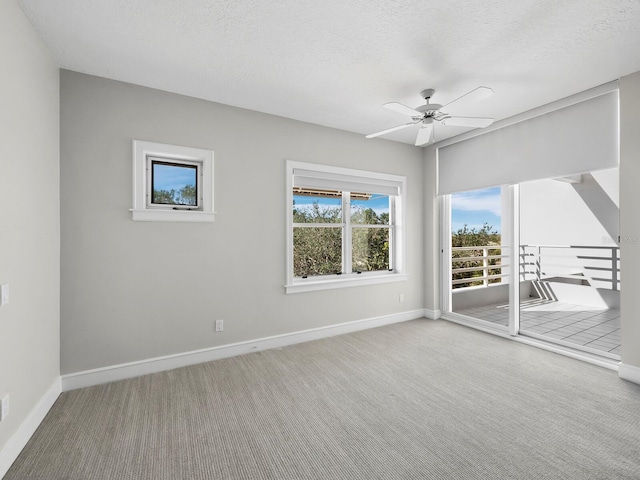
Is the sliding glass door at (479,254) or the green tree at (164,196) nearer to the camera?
the green tree at (164,196)

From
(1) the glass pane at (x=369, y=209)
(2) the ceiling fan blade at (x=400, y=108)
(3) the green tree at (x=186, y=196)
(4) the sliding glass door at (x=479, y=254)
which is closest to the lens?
(2) the ceiling fan blade at (x=400, y=108)

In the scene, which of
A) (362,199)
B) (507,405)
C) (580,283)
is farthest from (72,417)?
(580,283)

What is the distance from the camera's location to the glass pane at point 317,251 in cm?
381

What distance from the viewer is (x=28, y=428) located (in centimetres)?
190

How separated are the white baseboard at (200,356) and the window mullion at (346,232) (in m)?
0.80

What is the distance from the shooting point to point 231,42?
2201 mm

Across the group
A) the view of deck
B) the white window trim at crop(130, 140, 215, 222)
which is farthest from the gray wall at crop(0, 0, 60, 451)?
the view of deck

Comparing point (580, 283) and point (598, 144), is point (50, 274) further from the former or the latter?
point (580, 283)

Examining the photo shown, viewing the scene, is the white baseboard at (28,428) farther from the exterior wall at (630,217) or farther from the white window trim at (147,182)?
the exterior wall at (630,217)

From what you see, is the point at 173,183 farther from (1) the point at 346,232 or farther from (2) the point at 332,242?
(1) the point at 346,232

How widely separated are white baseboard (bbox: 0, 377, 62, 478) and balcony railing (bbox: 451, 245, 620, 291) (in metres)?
4.85

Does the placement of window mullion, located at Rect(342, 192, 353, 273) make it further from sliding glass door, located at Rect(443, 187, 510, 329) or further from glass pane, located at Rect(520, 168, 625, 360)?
glass pane, located at Rect(520, 168, 625, 360)

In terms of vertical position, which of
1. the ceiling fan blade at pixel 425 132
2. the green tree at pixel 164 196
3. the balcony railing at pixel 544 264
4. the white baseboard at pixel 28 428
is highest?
the ceiling fan blade at pixel 425 132

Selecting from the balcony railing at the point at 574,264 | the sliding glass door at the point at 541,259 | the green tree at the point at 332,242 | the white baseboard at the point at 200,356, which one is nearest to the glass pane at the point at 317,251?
the green tree at the point at 332,242
